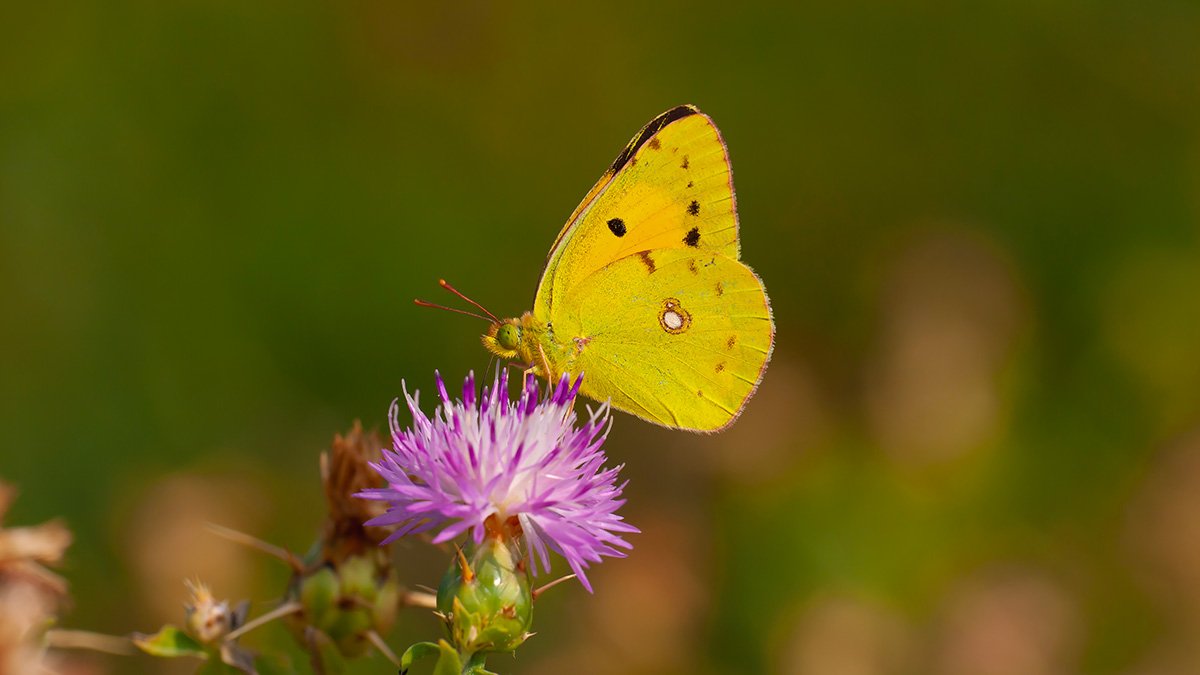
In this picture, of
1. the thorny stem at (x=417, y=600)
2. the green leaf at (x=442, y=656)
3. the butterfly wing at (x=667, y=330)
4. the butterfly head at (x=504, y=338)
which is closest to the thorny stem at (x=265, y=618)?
the thorny stem at (x=417, y=600)

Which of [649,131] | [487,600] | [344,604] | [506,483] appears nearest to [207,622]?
[344,604]

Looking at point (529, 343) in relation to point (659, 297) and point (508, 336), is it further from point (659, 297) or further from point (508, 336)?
point (659, 297)

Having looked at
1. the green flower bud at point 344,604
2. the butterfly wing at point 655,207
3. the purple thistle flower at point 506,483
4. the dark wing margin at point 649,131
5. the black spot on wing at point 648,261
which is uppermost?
the dark wing margin at point 649,131

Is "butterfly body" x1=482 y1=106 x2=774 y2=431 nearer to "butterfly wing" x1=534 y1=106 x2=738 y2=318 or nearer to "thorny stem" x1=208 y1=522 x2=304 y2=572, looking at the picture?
"butterfly wing" x1=534 y1=106 x2=738 y2=318

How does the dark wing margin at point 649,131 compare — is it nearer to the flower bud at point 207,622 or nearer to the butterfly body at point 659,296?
the butterfly body at point 659,296

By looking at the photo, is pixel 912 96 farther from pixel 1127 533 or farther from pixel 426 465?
pixel 426 465

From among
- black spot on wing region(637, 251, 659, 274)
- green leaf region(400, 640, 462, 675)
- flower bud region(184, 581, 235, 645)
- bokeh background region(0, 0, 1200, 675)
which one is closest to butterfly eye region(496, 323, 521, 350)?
black spot on wing region(637, 251, 659, 274)

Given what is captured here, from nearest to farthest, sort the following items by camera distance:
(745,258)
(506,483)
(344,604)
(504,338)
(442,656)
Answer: (442,656) < (506,483) < (344,604) < (504,338) < (745,258)
